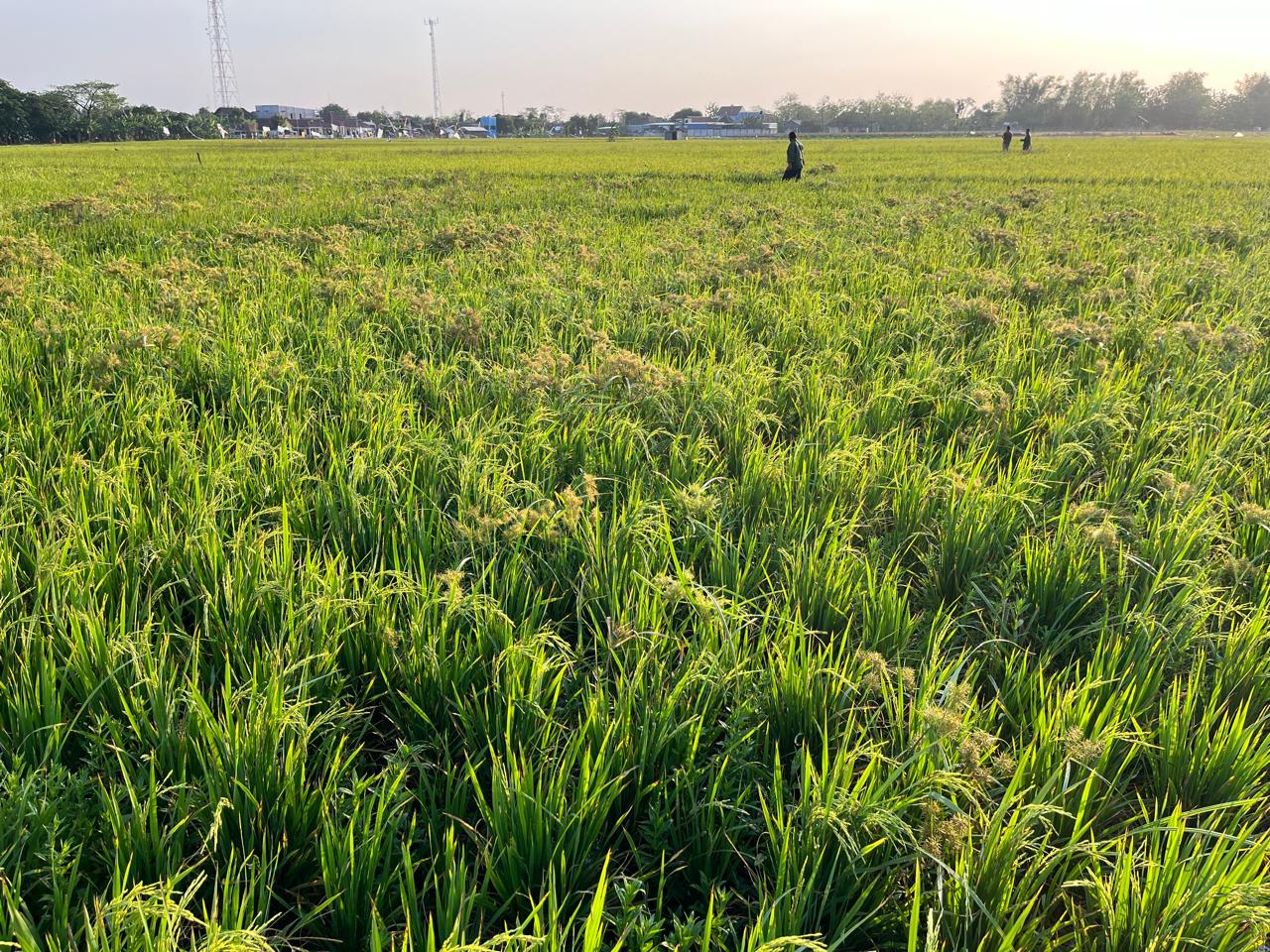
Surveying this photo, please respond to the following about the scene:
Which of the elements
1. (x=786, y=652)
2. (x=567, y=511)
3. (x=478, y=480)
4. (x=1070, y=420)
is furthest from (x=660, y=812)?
(x=1070, y=420)

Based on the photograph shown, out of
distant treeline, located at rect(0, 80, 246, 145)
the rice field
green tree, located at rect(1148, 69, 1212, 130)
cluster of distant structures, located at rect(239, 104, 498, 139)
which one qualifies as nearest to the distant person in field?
the rice field

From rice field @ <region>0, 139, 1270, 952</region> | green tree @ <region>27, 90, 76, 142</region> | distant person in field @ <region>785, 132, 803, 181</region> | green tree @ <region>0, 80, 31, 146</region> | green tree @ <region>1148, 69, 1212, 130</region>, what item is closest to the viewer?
rice field @ <region>0, 139, 1270, 952</region>

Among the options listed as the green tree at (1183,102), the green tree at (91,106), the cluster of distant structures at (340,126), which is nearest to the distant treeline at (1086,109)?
the green tree at (1183,102)

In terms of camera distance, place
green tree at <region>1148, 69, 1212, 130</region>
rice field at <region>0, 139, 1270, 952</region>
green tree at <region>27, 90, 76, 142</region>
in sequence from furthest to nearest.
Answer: green tree at <region>1148, 69, 1212, 130</region> < green tree at <region>27, 90, 76, 142</region> < rice field at <region>0, 139, 1270, 952</region>

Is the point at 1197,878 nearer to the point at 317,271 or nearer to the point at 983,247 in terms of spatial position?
the point at 317,271

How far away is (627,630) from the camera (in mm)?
1745

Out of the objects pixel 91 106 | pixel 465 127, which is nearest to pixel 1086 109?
pixel 465 127

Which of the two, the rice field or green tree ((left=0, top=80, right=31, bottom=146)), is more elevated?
green tree ((left=0, top=80, right=31, bottom=146))

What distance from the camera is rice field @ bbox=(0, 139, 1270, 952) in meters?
1.27

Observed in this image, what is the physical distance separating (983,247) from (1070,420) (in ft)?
17.7

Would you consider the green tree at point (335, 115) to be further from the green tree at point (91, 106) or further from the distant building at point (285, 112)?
the green tree at point (91, 106)

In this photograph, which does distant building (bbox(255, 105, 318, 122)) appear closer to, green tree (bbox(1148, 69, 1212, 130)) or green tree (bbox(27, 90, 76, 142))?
green tree (bbox(27, 90, 76, 142))

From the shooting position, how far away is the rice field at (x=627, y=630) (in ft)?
4.16

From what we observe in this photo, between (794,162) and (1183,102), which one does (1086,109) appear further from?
(794,162)
